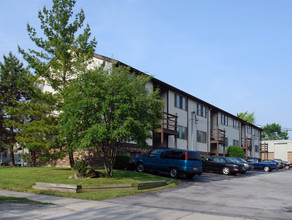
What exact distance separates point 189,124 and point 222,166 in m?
9.60

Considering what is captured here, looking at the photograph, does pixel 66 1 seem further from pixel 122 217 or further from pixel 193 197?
pixel 122 217

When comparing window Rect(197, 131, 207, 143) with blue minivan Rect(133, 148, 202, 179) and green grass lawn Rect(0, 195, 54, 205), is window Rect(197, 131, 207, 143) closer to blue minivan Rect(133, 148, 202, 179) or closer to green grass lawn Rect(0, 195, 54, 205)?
blue minivan Rect(133, 148, 202, 179)

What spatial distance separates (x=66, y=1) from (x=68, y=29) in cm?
195

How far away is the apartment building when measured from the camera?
93.5 feet

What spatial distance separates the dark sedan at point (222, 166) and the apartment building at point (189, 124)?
3411 mm

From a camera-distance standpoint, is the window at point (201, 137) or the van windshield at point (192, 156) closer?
the van windshield at point (192, 156)

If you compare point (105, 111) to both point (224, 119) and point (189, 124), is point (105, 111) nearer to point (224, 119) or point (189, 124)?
point (189, 124)

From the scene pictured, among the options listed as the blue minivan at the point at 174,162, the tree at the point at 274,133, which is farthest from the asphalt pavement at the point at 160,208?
the tree at the point at 274,133

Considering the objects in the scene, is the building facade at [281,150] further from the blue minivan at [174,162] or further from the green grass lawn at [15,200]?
the green grass lawn at [15,200]

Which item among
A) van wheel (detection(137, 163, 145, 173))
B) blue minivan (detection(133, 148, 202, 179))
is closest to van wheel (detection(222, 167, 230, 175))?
blue minivan (detection(133, 148, 202, 179))

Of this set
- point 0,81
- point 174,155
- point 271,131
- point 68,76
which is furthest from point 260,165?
point 271,131

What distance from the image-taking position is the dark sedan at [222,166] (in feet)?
85.5

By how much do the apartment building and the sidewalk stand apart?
570 inches

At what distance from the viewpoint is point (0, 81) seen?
3262 cm
